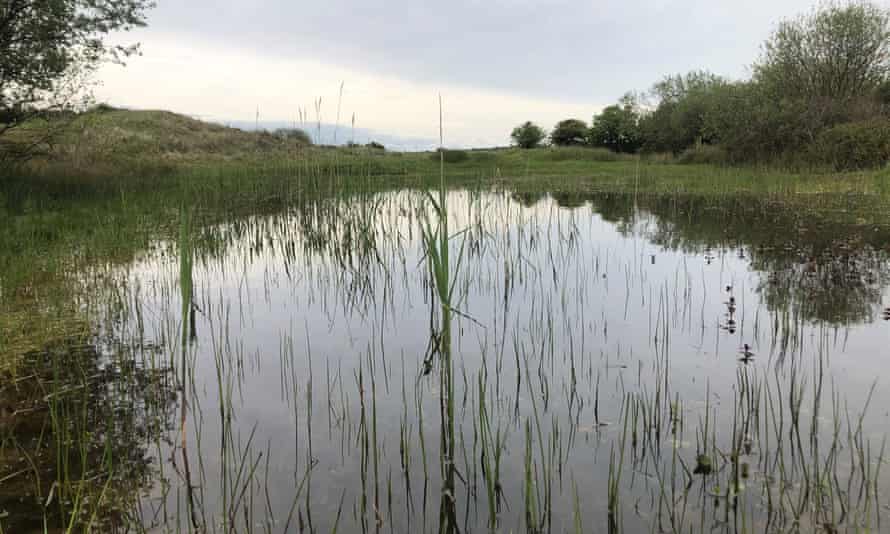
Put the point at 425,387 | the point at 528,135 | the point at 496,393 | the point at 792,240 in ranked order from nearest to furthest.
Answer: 1. the point at 496,393
2. the point at 425,387
3. the point at 792,240
4. the point at 528,135

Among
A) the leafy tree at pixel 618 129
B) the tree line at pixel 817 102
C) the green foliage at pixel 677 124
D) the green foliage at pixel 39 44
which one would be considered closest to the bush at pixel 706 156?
the tree line at pixel 817 102

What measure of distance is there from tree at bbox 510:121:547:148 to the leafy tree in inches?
223

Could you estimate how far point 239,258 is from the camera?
8.04 metres

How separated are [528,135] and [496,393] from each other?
54.1 metres

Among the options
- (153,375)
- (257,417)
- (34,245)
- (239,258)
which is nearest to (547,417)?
(257,417)

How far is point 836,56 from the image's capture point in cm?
2739

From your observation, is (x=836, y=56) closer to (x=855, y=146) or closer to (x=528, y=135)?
(x=855, y=146)

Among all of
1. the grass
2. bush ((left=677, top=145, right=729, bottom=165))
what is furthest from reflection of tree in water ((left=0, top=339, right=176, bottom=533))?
bush ((left=677, top=145, right=729, bottom=165))

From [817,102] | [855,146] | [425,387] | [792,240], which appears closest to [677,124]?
[817,102]

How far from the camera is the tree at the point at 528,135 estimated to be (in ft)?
178

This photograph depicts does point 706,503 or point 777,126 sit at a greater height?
point 777,126

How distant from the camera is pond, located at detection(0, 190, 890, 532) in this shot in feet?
8.09

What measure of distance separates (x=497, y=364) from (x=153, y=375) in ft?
7.90

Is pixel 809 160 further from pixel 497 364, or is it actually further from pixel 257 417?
pixel 257 417
